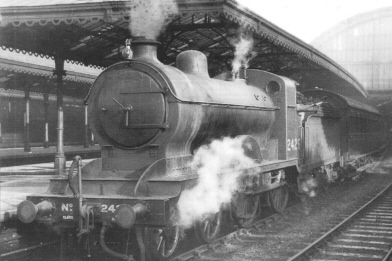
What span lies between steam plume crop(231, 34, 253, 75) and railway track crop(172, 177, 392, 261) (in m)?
2.93

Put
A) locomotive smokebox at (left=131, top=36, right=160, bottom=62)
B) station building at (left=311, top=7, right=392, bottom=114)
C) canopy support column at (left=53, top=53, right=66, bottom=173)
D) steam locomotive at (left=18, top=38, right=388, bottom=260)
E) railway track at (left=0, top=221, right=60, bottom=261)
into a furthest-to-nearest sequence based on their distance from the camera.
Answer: station building at (left=311, top=7, right=392, bottom=114) < canopy support column at (left=53, top=53, right=66, bottom=173) < railway track at (left=0, top=221, right=60, bottom=261) < locomotive smokebox at (left=131, top=36, right=160, bottom=62) < steam locomotive at (left=18, top=38, right=388, bottom=260)

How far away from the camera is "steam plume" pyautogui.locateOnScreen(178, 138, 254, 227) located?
6094mm

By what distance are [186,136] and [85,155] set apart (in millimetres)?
15685

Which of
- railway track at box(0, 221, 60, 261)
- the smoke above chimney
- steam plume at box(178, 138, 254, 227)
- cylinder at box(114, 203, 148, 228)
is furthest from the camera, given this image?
the smoke above chimney

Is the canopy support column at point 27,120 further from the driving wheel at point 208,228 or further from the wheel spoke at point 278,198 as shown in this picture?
the driving wheel at point 208,228

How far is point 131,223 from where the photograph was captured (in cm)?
522

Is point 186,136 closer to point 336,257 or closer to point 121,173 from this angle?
point 121,173

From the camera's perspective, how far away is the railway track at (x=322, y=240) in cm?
672

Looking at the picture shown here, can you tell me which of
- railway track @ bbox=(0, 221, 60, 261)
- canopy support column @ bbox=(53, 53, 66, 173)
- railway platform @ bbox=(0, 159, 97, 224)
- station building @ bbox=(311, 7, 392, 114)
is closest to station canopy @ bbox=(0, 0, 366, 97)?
canopy support column @ bbox=(53, 53, 66, 173)

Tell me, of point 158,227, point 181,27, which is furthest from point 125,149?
point 181,27

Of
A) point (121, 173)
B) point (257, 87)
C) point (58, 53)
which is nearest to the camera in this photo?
point (121, 173)

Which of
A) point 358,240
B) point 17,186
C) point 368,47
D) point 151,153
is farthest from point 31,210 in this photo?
point 368,47

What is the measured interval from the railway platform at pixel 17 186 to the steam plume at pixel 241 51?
4.59 m

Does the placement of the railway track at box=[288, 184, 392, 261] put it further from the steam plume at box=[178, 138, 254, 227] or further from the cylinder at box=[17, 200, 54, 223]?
the cylinder at box=[17, 200, 54, 223]
